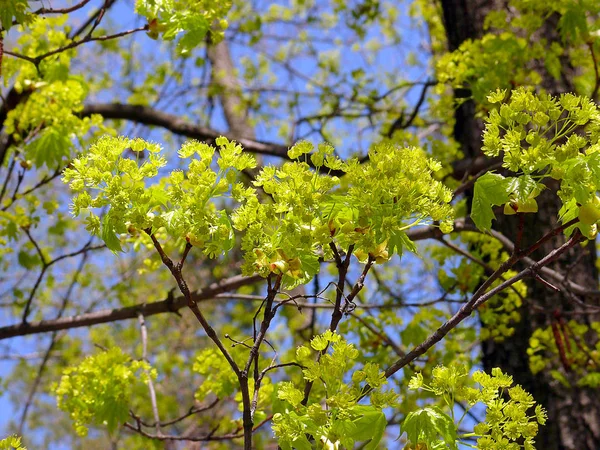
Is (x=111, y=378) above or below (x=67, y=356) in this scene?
below

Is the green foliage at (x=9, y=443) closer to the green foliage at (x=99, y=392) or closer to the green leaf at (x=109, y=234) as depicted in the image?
the green leaf at (x=109, y=234)

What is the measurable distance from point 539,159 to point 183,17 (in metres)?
1.44

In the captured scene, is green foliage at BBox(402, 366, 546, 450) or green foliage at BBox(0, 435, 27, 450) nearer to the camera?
green foliage at BBox(402, 366, 546, 450)

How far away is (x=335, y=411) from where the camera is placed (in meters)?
1.53

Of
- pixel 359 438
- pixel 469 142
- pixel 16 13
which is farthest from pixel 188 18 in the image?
pixel 469 142

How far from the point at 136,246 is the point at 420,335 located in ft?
4.63

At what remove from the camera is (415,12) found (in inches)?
302

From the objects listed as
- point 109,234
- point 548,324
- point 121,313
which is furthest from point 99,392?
point 548,324

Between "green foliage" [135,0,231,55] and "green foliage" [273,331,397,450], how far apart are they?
4.35ft

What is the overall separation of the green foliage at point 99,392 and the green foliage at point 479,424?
5.26 ft

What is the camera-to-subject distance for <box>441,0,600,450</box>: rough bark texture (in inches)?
150

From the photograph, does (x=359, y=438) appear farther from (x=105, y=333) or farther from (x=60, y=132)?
(x=105, y=333)

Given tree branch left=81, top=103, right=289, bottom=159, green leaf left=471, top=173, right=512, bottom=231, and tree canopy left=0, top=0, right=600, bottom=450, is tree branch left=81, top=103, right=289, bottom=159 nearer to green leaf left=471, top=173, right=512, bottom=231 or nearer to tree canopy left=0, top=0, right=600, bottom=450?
tree canopy left=0, top=0, right=600, bottom=450

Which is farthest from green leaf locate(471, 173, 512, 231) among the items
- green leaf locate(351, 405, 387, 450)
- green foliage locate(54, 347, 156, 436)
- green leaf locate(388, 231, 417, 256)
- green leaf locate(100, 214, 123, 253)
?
green foliage locate(54, 347, 156, 436)
